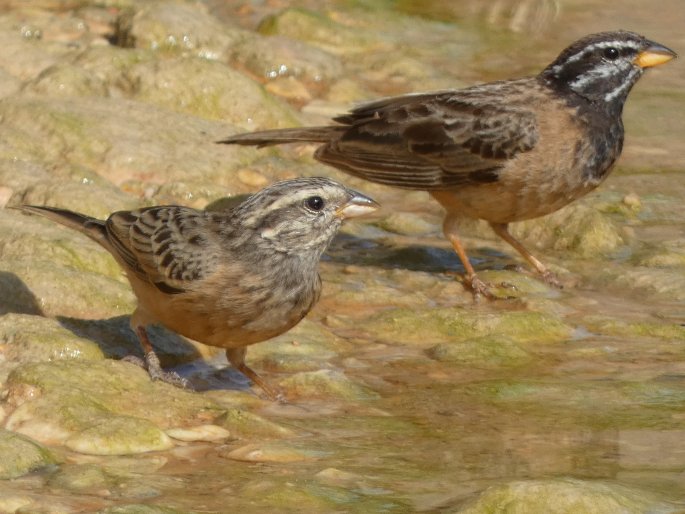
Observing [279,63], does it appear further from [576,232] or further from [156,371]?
[156,371]

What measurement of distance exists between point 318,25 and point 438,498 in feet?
26.2

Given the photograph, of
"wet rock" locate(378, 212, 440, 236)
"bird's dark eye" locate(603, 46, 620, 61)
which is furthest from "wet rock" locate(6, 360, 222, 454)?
"bird's dark eye" locate(603, 46, 620, 61)

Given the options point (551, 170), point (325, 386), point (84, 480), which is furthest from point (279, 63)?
point (84, 480)

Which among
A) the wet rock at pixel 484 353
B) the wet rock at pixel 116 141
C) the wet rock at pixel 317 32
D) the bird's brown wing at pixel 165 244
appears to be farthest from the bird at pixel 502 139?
the wet rock at pixel 317 32

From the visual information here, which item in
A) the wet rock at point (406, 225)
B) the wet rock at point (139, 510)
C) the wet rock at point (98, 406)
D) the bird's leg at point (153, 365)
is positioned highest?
the wet rock at point (139, 510)

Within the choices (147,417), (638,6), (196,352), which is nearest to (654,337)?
(196,352)

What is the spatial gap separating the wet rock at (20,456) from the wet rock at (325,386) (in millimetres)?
1591

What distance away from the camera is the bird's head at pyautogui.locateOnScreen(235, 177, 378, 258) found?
6.78 metres

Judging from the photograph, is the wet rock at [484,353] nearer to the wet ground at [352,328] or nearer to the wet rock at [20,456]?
the wet ground at [352,328]

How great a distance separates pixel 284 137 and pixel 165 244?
8.61ft

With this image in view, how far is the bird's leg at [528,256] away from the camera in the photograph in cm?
866

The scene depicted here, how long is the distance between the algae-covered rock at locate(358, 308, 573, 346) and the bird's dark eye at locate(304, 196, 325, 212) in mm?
1132

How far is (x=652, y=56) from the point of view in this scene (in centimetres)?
896

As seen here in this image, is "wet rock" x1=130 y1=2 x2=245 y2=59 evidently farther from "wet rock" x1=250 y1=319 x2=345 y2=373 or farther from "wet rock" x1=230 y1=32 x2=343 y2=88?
"wet rock" x1=250 y1=319 x2=345 y2=373
